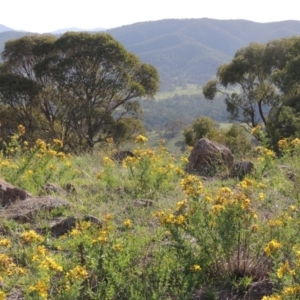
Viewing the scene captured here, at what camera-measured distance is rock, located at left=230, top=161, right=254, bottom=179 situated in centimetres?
512

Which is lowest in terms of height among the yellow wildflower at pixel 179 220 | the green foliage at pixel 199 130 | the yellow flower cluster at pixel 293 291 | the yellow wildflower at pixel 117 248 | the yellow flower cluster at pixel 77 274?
the green foliage at pixel 199 130

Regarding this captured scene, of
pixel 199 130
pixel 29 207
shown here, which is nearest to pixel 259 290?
pixel 29 207

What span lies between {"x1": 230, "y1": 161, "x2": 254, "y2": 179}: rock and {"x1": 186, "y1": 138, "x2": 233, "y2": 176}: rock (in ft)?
0.93

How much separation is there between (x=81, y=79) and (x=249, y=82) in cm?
674

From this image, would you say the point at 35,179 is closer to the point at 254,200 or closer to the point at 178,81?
the point at 254,200

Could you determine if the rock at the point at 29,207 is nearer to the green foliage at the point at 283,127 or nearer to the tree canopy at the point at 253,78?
the green foliage at the point at 283,127

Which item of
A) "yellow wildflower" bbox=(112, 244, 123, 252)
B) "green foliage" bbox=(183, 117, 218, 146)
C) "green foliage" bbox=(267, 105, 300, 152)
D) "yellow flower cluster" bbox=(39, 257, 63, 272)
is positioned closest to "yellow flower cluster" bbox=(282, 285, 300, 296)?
"yellow wildflower" bbox=(112, 244, 123, 252)

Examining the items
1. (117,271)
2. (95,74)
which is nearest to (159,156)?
(117,271)

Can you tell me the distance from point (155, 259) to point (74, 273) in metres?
0.65

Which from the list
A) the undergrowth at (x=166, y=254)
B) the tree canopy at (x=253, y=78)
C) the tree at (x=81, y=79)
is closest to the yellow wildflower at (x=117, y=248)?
the undergrowth at (x=166, y=254)

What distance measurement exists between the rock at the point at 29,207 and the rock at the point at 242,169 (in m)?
2.14

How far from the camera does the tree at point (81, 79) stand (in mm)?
16750

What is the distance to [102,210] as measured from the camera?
3795 millimetres

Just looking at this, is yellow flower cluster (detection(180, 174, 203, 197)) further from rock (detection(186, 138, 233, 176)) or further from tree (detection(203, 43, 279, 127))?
tree (detection(203, 43, 279, 127))
